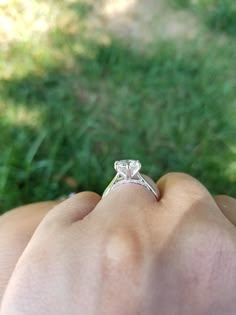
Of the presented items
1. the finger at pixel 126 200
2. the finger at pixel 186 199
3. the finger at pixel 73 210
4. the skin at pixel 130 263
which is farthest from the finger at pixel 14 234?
the finger at pixel 186 199

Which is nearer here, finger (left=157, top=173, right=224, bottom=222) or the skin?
the skin

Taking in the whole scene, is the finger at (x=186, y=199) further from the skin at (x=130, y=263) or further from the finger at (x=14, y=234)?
the finger at (x=14, y=234)

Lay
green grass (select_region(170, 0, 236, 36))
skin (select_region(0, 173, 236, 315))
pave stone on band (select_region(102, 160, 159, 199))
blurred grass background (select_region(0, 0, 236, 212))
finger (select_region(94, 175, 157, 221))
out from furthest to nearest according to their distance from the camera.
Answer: green grass (select_region(170, 0, 236, 36)) < blurred grass background (select_region(0, 0, 236, 212)) < pave stone on band (select_region(102, 160, 159, 199)) < finger (select_region(94, 175, 157, 221)) < skin (select_region(0, 173, 236, 315))

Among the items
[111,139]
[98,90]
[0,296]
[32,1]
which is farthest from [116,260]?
[32,1]

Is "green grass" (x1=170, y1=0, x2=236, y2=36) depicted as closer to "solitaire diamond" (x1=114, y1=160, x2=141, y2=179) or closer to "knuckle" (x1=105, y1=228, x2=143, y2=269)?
"solitaire diamond" (x1=114, y1=160, x2=141, y2=179)

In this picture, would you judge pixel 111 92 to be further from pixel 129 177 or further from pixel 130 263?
pixel 130 263

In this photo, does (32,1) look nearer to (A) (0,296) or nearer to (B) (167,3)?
(B) (167,3)

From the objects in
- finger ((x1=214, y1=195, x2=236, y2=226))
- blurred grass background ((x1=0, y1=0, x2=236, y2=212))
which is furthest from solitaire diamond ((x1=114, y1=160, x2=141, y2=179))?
blurred grass background ((x1=0, y1=0, x2=236, y2=212))

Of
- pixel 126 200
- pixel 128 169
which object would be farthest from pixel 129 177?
pixel 126 200
